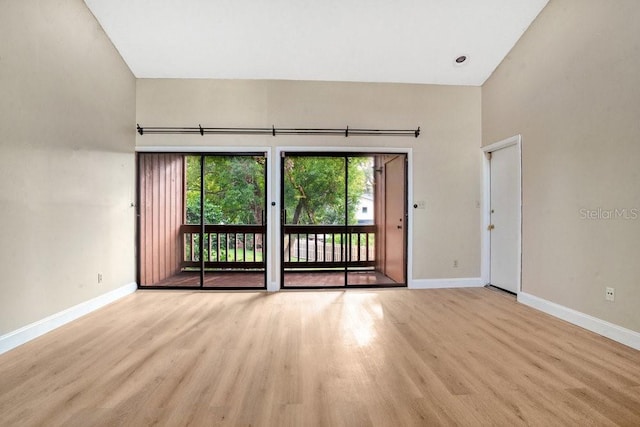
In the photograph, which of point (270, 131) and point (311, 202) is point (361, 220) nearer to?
point (311, 202)

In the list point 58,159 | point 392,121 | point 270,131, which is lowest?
point 58,159

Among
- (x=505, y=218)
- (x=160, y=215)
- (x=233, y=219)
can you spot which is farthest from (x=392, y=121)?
(x=160, y=215)

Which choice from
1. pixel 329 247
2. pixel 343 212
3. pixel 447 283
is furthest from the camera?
pixel 329 247

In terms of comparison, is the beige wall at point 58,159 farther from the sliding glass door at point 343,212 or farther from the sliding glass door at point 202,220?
the sliding glass door at point 343,212

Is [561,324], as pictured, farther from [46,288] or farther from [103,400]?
[46,288]

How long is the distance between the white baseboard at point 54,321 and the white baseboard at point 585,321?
500 cm

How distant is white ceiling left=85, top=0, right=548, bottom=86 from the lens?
316 centimetres

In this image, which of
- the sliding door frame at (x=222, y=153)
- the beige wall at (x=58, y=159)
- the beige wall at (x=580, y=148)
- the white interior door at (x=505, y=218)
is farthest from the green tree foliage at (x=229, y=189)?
the beige wall at (x=580, y=148)

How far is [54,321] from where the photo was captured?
276cm

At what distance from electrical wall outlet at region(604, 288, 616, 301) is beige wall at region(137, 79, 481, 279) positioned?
1682mm

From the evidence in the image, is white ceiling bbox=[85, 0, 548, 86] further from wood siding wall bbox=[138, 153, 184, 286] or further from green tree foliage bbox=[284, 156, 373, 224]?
wood siding wall bbox=[138, 153, 184, 286]

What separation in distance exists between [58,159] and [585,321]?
529cm

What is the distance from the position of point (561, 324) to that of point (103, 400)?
382cm

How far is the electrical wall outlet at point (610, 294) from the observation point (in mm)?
2549
